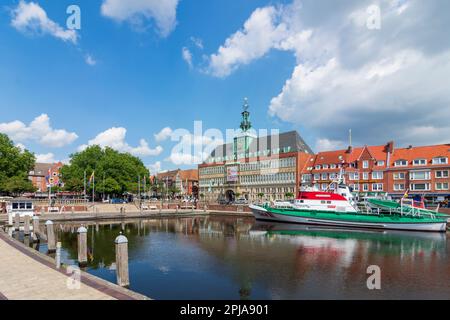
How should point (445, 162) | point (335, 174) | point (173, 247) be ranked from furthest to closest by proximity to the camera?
1. point (335, 174)
2. point (445, 162)
3. point (173, 247)

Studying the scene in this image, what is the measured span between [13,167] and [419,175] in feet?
278

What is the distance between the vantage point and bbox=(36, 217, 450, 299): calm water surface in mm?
14836

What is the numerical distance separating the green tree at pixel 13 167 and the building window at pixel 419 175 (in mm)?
78302

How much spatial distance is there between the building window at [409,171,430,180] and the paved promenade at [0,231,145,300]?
65.0 m

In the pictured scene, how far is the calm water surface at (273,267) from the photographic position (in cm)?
1484

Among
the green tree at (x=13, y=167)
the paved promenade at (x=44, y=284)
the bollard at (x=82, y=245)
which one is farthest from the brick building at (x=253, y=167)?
the paved promenade at (x=44, y=284)

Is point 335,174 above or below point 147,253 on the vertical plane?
above

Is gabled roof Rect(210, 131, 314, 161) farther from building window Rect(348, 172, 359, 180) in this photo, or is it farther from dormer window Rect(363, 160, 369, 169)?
dormer window Rect(363, 160, 369, 169)

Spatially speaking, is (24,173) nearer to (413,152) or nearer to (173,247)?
(173,247)

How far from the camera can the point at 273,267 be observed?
19391mm

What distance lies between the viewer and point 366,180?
67625 mm

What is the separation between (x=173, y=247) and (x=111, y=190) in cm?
5368
